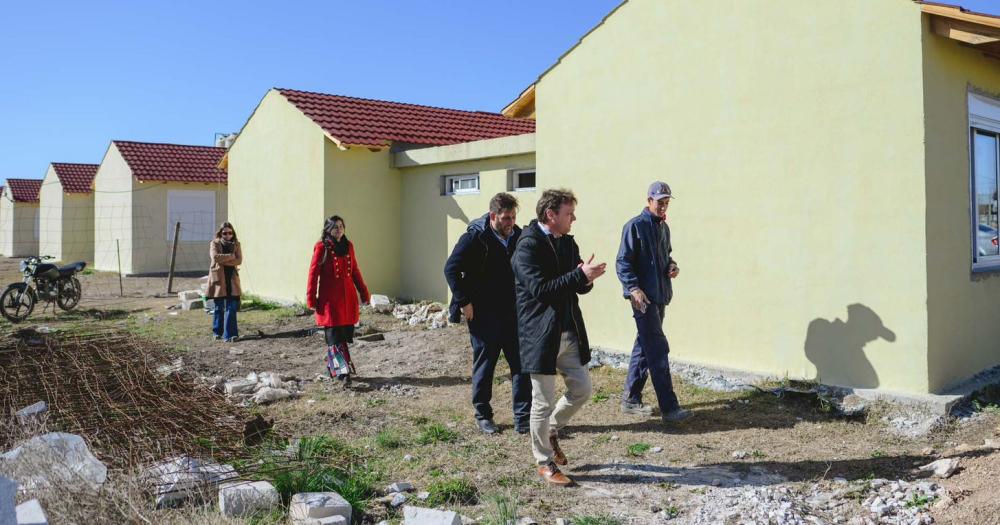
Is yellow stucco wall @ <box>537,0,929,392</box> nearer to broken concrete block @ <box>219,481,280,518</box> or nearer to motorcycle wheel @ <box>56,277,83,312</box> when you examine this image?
broken concrete block @ <box>219,481,280,518</box>

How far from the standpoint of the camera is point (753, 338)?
7.42m

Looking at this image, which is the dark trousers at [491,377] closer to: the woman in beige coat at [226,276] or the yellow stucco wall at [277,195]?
the woman in beige coat at [226,276]

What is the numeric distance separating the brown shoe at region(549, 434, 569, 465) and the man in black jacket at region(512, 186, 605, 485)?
0.4 inches

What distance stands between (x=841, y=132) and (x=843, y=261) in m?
1.11

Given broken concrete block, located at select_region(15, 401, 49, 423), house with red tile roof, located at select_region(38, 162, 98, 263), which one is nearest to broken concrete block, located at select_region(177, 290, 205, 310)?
broken concrete block, located at select_region(15, 401, 49, 423)

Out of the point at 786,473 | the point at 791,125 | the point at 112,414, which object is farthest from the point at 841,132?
the point at 112,414

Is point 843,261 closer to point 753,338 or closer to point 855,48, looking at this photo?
point 753,338

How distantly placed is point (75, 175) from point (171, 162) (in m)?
8.18

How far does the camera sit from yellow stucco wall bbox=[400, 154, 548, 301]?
1182 cm

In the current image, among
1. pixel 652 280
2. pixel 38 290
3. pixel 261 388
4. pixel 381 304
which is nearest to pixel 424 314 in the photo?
pixel 381 304

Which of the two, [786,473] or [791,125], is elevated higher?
[791,125]

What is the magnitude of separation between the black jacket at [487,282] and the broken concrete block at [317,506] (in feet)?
7.16

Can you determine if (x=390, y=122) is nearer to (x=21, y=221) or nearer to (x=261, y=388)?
(x=261, y=388)

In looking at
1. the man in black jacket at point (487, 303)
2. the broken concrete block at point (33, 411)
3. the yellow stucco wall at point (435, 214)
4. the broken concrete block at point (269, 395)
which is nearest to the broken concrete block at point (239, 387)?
the broken concrete block at point (269, 395)
